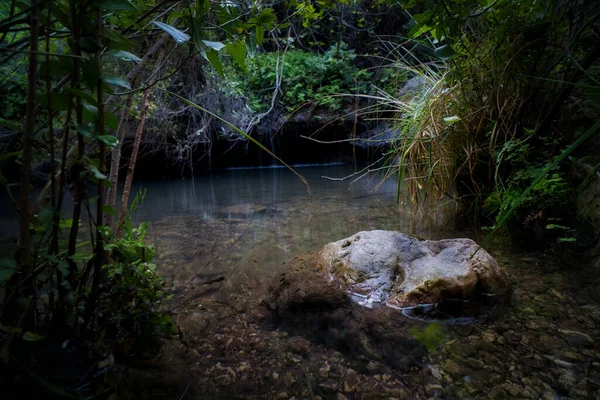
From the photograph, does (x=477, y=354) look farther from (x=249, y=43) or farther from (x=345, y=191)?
(x=345, y=191)

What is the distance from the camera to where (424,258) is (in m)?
1.66

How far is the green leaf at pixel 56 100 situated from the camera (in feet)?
2.24

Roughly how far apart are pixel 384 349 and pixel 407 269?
54 cm

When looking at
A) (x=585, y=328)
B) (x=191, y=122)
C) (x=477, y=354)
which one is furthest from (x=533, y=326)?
(x=191, y=122)

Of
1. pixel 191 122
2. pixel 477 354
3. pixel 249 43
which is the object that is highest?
pixel 191 122

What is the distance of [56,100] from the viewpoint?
69 cm

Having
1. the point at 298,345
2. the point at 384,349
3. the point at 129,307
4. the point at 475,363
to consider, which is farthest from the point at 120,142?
the point at 475,363

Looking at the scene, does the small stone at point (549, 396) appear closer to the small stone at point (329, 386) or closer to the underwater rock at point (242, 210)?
the small stone at point (329, 386)

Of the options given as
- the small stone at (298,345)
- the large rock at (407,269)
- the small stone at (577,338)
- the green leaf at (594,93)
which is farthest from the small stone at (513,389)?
the green leaf at (594,93)

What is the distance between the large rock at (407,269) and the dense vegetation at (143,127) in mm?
480

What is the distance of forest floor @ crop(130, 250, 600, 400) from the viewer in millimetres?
971

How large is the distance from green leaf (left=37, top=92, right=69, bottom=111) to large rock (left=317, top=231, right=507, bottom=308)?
137 cm

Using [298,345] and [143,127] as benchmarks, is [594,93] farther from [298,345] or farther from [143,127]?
[143,127]

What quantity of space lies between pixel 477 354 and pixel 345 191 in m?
3.29
